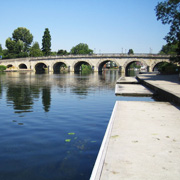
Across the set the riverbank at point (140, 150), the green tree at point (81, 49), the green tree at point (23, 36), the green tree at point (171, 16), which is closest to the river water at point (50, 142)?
the riverbank at point (140, 150)

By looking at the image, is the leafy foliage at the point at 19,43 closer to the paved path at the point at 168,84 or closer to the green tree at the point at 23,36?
the green tree at the point at 23,36

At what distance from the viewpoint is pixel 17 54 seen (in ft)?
352

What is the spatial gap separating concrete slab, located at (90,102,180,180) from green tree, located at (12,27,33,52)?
11585 cm

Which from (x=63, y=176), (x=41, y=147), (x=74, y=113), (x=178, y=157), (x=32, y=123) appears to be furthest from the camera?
(x=74, y=113)

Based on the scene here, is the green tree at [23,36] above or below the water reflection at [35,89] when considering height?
above

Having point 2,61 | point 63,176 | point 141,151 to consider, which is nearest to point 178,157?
point 141,151

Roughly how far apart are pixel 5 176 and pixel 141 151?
2751mm

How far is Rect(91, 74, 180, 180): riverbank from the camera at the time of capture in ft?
12.3

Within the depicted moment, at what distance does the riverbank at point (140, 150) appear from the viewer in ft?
12.3

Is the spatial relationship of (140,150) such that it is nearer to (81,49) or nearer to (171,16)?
(171,16)

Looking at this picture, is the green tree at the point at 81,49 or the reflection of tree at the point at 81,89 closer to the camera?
the reflection of tree at the point at 81,89

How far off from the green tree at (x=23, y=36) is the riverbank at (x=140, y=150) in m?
116

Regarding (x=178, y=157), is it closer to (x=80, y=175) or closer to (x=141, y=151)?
(x=141, y=151)

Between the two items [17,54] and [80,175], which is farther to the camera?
[17,54]
